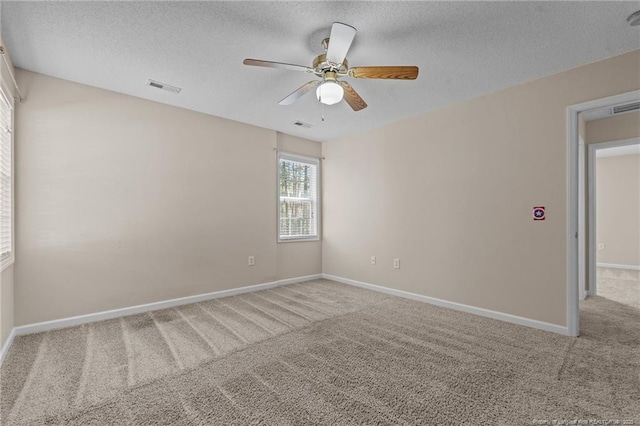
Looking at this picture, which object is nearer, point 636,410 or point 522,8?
point 636,410

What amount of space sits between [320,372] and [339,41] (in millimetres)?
2330

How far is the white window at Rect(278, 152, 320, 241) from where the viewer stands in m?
5.00

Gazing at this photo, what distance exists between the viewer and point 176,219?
12.3 feet

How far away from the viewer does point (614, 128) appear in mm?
4125

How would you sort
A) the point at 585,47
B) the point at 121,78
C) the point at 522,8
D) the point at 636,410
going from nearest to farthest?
1. the point at 636,410
2. the point at 522,8
3. the point at 585,47
4. the point at 121,78

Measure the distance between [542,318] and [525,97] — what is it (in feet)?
7.44

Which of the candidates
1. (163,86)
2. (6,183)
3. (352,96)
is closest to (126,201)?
(6,183)

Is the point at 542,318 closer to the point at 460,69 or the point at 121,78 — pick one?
the point at 460,69

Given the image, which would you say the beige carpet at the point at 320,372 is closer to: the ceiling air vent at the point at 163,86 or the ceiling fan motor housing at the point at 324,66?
the ceiling fan motor housing at the point at 324,66

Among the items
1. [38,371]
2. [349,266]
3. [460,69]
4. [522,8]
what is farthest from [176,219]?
[522,8]

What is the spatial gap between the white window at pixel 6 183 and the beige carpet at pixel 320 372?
0.85m

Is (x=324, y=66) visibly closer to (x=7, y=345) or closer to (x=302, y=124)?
(x=302, y=124)

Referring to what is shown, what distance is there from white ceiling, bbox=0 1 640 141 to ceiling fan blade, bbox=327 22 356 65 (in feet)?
0.67

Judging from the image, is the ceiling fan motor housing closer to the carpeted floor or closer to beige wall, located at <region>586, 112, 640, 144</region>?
beige wall, located at <region>586, 112, 640, 144</region>
